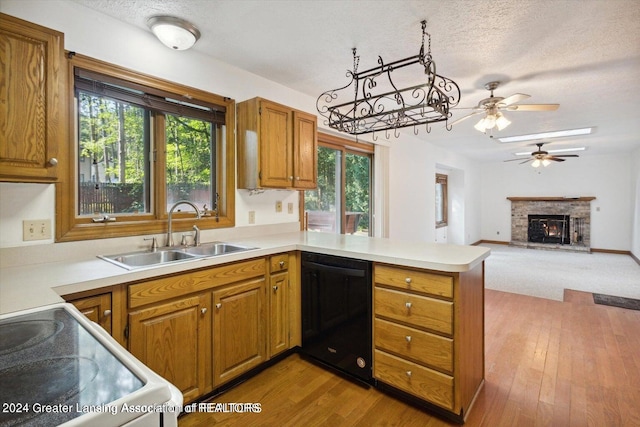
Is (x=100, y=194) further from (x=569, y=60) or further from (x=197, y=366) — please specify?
(x=569, y=60)

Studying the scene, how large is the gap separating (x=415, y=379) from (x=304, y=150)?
2.03 meters

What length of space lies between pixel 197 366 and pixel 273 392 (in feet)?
1.77

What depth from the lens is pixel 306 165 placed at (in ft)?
9.66

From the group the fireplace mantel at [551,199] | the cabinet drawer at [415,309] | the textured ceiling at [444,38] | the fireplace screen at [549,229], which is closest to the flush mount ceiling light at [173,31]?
the textured ceiling at [444,38]

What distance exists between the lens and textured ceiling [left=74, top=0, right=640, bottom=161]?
1858mm

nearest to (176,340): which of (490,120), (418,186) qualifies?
(490,120)

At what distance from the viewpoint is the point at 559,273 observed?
554 centimetres

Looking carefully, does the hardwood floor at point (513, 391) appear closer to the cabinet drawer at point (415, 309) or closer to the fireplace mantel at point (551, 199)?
the cabinet drawer at point (415, 309)

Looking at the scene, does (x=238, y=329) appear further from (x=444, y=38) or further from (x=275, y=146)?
(x=444, y=38)

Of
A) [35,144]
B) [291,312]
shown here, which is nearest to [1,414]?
[35,144]

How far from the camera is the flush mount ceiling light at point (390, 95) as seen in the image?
1.74 m

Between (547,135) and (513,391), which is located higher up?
(547,135)

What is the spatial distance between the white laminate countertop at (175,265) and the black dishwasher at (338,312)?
4.2 inches

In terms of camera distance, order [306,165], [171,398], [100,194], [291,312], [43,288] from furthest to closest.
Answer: [306,165], [291,312], [100,194], [43,288], [171,398]
